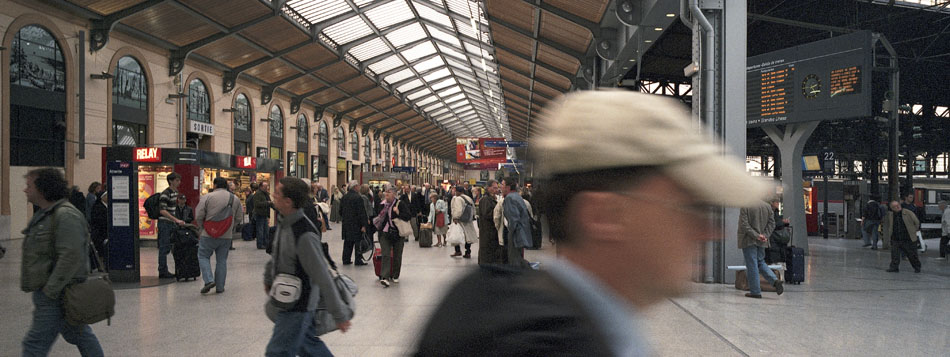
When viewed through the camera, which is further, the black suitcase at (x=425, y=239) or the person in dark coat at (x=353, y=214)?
the black suitcase at (x=425, y=239)

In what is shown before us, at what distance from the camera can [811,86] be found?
39.7 ft

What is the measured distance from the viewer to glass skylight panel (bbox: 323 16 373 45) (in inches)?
1023

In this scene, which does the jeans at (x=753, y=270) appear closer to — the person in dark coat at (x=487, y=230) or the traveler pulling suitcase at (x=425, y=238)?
the person in dark coat at (x=487, y=230)

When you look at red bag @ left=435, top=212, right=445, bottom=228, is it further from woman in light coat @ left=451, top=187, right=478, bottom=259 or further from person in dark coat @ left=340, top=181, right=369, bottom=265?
person in dark coat @ left=340, top=181, right=369, bottom=265

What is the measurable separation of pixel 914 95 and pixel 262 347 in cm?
2968

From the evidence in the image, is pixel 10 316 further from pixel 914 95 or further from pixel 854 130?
pixel 854 130

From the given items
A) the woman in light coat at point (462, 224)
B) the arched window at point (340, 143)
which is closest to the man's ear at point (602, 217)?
the woman in light coat at point (462, 224)

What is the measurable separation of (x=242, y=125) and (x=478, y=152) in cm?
1192

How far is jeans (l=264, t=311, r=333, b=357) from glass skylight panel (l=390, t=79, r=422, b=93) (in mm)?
37117

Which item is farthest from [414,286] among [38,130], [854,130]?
[854,130]

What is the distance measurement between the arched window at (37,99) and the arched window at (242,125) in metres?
9.67

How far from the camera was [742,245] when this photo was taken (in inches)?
333

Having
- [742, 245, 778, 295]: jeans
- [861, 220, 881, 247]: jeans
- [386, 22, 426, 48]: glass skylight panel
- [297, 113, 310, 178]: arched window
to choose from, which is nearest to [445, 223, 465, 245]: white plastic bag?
[742, 245, 778, 295]: jeans

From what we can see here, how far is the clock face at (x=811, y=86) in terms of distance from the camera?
39.2 feet
